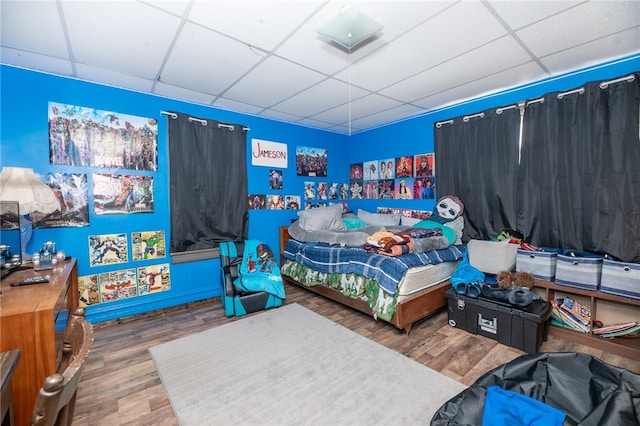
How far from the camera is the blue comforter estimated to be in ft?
8.61

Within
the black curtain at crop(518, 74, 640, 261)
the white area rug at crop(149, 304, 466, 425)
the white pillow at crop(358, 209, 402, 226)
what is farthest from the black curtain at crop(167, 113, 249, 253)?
the black curtain at crop(518, 74, 640, 261)

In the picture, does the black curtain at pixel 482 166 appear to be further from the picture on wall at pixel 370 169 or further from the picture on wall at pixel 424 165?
the picture on wall at pixel 370 169

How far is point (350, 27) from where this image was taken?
1883 millimetres

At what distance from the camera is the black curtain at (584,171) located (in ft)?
7.70

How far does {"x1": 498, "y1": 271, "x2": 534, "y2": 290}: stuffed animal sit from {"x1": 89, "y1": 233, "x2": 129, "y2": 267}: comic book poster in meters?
3.92

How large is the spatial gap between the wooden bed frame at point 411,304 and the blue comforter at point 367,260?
22 centimetres

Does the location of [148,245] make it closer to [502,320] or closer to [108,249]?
[108,249]

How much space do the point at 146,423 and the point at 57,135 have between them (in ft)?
8.74

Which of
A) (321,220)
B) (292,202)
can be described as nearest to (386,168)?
(321,220)

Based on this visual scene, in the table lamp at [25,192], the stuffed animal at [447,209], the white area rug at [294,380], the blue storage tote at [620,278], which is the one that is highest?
the table lamp at [25,192]

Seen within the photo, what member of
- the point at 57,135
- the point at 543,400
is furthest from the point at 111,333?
the point at 543,400

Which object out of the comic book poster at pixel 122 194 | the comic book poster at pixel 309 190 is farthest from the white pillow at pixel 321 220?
the comic book poster at pixel 122 194

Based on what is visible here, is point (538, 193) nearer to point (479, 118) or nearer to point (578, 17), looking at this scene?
point (479, 118)

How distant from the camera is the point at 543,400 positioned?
4.90 feet
